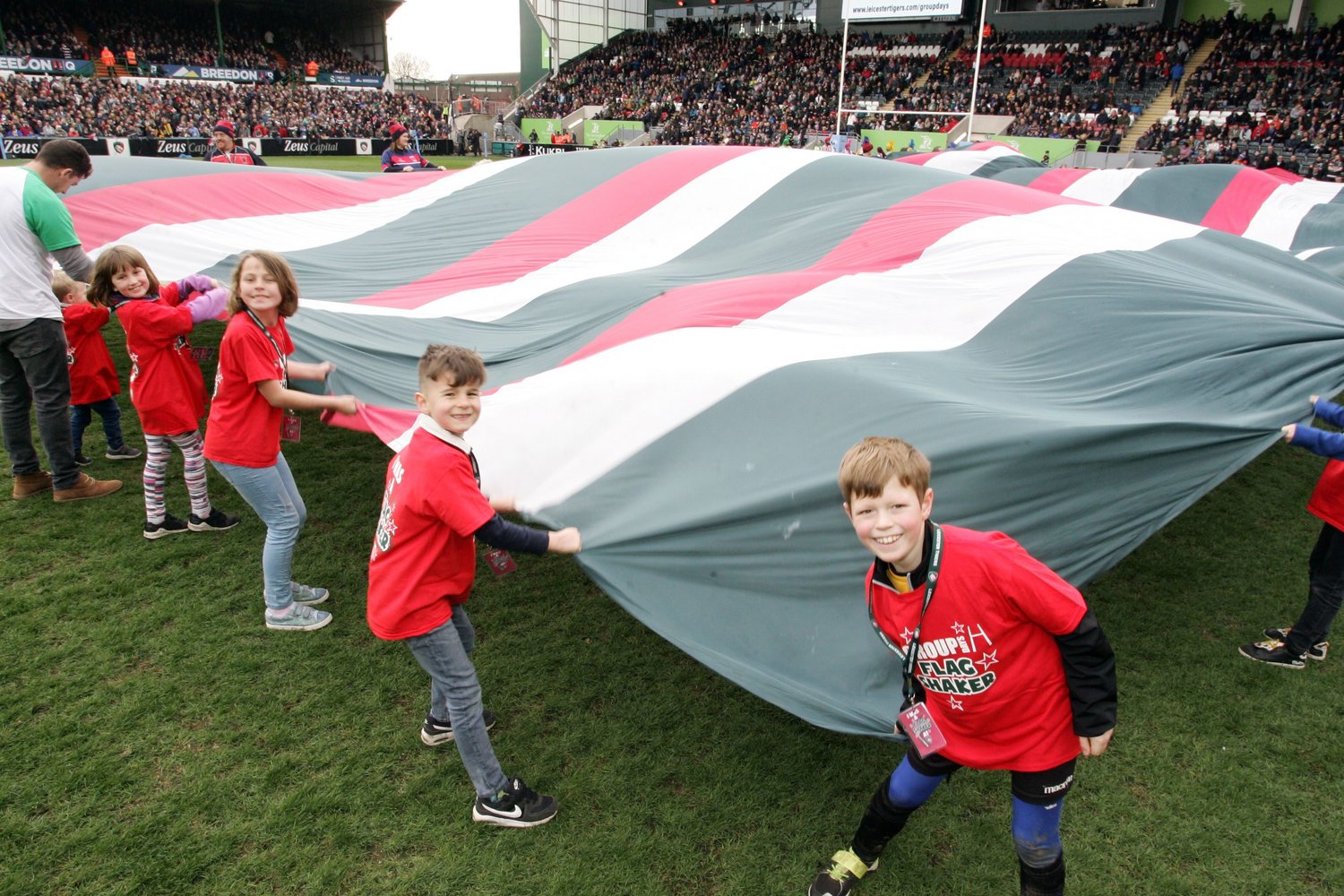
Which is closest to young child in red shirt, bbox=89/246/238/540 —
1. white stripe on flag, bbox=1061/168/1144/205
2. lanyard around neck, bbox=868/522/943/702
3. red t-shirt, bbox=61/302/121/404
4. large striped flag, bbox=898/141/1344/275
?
red t-shirt, bbox=61/302/121/404

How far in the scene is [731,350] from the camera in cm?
220

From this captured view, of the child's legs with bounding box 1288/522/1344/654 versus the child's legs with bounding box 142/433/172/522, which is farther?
the child's legs with bounding box 142/433/172/522

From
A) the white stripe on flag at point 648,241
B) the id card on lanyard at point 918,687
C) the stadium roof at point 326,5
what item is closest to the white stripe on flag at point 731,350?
the id card on lanyard at point 918,687

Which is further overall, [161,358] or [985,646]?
[161,358]

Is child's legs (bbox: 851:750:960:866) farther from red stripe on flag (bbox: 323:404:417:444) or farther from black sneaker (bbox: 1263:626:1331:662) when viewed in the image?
black sneaker (bbox: 1263:626:1331:662)

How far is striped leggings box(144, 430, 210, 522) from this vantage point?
3.27 metres

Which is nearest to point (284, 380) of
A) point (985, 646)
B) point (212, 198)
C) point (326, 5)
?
point (985, 646)

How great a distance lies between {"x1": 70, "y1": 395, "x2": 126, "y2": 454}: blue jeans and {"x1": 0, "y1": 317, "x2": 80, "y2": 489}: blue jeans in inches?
11.0

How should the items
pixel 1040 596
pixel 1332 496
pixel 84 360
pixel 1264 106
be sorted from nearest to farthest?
pixel 1040 596, pixel 1332 496, pixel 84 360, pixel 1264 106

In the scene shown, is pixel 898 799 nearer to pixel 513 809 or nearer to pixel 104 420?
pixel 513 809

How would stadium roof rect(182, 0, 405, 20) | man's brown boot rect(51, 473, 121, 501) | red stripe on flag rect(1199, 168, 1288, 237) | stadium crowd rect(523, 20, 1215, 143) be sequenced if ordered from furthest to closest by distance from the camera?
Result: 1. stadium roof rect(182, 0, 405, 20)
2. stadium crowd rect(523, 20, 1215, 143)
3. red stripe on flag rect(1199, 168, 1288, 237)
4. man's brown boot rect(51, 473, 121, 501)

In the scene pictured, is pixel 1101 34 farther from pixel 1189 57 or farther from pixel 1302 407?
pixel 1302 407

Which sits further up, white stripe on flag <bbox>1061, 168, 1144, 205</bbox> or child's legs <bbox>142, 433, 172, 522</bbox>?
white stripe on flag <bbox>1061, 168, 1144, 205</bbox>

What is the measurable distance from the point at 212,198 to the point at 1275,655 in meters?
5.23
